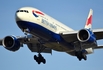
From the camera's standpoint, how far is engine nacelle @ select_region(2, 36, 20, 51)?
147 feet

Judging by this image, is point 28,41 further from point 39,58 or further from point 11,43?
point 39,58

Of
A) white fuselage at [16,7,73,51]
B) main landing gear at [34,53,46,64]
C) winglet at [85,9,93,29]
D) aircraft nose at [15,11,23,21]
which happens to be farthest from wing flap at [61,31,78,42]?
winglet at [85,9,93,29]

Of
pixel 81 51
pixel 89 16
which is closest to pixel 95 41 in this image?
pixel 81 51

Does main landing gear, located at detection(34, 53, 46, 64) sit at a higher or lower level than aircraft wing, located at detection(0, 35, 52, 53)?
lower

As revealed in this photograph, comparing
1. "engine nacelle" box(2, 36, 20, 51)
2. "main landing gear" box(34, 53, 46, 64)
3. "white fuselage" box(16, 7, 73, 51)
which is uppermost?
"white fuselage" box(16, 7, 73, 51)

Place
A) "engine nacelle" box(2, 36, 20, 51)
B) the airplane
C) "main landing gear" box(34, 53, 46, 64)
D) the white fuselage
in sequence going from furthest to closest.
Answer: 1. "main landing gear" box(34, 53, 46, 64)
2. "engine nacelle" box(2, 36, 20, 51)
3. the airplane
4. the white fuselage

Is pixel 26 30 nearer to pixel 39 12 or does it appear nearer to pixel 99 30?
pixel 39 12

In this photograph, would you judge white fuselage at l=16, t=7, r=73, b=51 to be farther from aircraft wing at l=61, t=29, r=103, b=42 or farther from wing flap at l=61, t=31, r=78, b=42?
aircraft wing at l=61, t=29, r=103, b=42

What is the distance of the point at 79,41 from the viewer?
139 feet

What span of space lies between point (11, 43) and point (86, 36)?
980cm

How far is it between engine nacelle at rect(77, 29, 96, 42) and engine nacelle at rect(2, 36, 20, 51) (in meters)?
8.19

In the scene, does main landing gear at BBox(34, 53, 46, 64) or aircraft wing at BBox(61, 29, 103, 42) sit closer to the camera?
aircraft wing at BBox(61, 29, 103, 42)

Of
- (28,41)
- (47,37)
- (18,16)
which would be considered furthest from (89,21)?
(18,16)

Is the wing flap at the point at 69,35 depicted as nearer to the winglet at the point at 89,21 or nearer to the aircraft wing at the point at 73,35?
the aircraft wing at the point at 73,35
